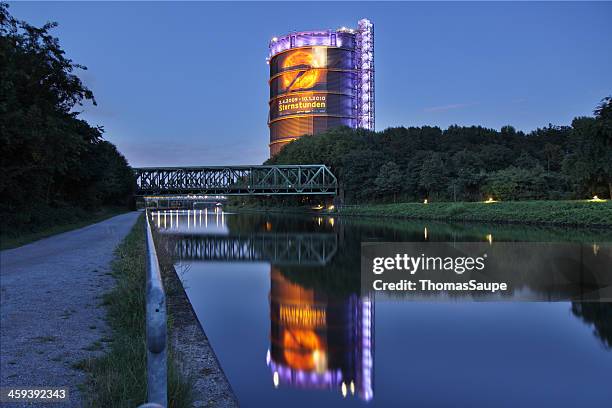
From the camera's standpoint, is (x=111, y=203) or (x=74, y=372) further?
(x=111, y=203)

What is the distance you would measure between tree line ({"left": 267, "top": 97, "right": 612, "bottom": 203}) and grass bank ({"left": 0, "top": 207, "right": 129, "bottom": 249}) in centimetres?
4610

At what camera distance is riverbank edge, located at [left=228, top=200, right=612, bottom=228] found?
132 ft

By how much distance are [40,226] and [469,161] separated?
58817 millimetres

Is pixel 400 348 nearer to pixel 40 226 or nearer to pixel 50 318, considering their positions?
pixel 50 318

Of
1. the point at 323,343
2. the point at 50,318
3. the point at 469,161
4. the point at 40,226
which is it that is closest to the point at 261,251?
the point at 40,226

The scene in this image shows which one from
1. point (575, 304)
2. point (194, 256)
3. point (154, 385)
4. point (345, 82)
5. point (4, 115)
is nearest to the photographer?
point (154, 385)

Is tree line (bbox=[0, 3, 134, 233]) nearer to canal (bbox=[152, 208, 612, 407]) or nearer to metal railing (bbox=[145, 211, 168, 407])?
canal (bbox=[152, 208, 612, 407])

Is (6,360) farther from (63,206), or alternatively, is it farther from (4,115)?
(63,206)

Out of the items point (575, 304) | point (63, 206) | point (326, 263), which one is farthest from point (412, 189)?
point (575, 304)

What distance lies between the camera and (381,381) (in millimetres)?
7652

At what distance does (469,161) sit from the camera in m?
70.8

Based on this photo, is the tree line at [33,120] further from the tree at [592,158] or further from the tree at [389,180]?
the tree at [389,180]

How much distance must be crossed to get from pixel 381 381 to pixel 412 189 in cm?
7207

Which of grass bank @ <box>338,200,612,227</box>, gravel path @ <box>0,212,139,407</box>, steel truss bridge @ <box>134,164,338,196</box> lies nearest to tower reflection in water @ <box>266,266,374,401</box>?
gravel path @ <box>0,212,139,407</box>
